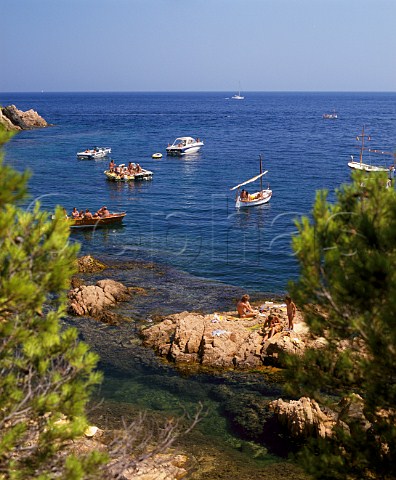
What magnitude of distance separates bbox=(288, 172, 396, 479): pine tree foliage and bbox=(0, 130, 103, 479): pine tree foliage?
3.70m

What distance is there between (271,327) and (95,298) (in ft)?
28.8

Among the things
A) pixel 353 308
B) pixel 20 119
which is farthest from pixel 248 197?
pixel 20 119

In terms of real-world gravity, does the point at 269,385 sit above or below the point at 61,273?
below

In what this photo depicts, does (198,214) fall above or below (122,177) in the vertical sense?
below

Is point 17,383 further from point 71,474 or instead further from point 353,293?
point 353,293

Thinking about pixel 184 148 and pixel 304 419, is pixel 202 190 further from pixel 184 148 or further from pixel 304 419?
pixel 304 419

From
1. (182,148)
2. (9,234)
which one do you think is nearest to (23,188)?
(9,234)

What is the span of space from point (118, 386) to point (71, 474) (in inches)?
448

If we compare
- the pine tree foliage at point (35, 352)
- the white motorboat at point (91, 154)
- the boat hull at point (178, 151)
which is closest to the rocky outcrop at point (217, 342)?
the pine tree foliage at point (35, 352)

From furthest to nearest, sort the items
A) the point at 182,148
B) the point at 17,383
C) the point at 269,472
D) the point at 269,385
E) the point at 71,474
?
the point at 182,148 → the point at 269,385 → the point at 269,472 → the point at 17,383 → the point at 71,474

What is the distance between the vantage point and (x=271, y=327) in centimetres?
2086

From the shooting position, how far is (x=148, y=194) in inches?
2164

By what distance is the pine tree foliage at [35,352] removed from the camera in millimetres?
7637

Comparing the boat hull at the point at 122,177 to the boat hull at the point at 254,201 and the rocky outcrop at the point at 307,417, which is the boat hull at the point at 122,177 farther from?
the rocky outcrop at the point at 307,417
